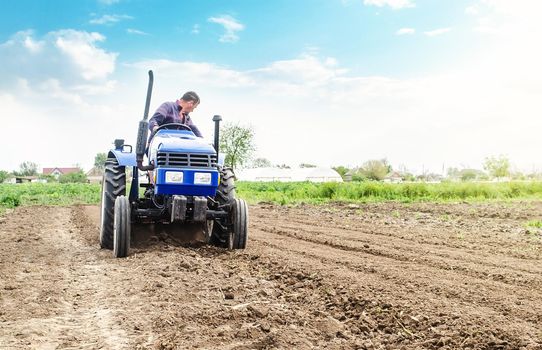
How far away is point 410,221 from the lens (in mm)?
14945

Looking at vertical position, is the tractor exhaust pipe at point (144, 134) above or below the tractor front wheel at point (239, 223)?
above

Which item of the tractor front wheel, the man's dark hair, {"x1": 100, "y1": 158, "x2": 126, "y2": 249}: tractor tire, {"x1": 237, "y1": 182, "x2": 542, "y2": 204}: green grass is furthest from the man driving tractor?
{"x1": 237, "y1": 182, "x2": 542, "y2": 204}: green grass

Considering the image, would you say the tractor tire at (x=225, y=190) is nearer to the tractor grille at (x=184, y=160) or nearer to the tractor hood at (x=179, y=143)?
the tractor hood at (x=179, y=143)

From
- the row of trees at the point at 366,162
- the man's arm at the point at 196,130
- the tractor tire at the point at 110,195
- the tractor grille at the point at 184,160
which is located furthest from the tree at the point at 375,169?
the tractor grille at the point at 184,160

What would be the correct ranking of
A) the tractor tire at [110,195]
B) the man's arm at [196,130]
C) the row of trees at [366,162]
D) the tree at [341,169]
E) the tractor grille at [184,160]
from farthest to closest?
1. the tree at [341,169]
2. the row of trees at [366,162]
3. the man's arm at [196,130]
4. the tractor tire at [110,195]
5. the tractor grille at [184,160]

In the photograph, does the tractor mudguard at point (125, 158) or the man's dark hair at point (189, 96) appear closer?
the tractor mudguard at point (125, 158)

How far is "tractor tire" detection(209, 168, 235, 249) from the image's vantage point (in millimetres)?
8375

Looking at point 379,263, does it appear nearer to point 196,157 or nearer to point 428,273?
point 428,273

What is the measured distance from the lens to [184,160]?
7.57 meters

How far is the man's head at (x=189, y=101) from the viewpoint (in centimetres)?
870

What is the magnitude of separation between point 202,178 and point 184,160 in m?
0.35

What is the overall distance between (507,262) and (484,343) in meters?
3.78

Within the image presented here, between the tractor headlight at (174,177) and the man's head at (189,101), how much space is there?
1670 millimetres

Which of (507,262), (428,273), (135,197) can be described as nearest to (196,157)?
(135,197)
